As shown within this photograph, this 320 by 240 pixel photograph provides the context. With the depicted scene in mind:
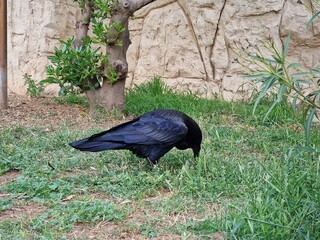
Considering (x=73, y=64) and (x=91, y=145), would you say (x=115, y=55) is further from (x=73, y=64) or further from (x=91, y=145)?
(x=91, y=145)

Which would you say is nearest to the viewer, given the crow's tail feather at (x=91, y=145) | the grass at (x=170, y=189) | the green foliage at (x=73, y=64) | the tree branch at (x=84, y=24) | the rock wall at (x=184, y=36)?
the grass at (x=170, y=189)

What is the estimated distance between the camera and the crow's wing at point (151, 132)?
3631 millimetres

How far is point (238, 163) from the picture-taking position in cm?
378

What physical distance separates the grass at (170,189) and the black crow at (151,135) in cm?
15

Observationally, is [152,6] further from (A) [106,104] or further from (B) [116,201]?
(B) [116,201]

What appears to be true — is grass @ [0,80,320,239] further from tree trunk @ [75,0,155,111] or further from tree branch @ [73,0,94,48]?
tree branch @ [73,0,94,48]

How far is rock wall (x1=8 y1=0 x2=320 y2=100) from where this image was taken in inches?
284

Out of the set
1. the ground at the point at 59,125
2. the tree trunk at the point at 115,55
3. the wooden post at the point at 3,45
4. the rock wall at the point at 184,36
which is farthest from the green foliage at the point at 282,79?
the rock wall at the point at 184,36

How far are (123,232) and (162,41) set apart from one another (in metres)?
5.37

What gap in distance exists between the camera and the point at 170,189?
328 cm

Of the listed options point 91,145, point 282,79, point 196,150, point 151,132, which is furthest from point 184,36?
point 282,79

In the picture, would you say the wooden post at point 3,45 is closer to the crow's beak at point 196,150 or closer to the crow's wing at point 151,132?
the crow's wing at point 151,132

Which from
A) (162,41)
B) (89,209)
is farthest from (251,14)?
(89,209)

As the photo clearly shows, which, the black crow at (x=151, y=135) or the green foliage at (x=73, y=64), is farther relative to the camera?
the green foliage at (x=73, y=64)
